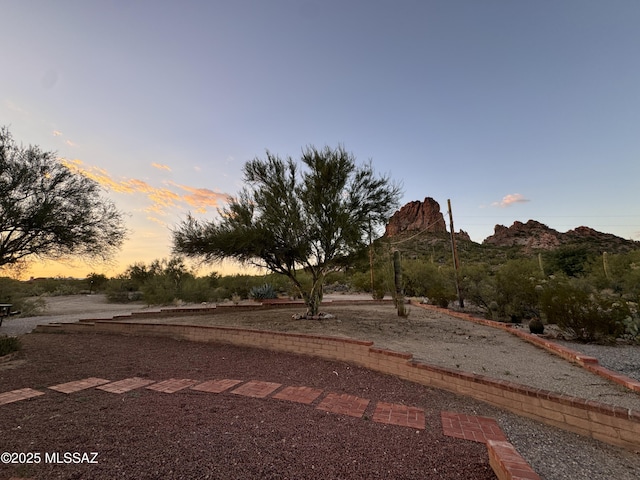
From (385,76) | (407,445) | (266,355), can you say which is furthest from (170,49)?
(407,445)

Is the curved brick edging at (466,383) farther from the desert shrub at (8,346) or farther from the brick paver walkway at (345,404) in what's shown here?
the desert shrub at (8,346)

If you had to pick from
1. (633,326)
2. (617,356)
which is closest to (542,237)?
(633,326)

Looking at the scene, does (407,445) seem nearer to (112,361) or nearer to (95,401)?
(95,401)

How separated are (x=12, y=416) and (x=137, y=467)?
2.26 metres

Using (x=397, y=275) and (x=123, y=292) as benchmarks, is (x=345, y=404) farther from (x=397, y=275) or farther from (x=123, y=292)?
(x=123, y=292)

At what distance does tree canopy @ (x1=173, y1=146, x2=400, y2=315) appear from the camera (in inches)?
365

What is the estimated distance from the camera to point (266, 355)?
21.0ft

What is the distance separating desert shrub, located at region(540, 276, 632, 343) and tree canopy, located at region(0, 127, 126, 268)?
46.0 ft

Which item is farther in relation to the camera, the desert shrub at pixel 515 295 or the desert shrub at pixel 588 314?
the desert shrub at pixel 515 295

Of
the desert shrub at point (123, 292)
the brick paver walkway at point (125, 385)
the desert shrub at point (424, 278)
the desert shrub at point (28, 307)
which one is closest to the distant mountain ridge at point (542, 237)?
the desert shrub at point (424, 278)

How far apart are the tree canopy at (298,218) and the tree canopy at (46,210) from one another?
2645 mm

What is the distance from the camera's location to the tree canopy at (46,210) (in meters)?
8.49

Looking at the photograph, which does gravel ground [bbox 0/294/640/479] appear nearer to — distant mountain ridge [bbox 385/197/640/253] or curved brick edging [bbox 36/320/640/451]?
curved brick edging [bbox 36/320/640/451]

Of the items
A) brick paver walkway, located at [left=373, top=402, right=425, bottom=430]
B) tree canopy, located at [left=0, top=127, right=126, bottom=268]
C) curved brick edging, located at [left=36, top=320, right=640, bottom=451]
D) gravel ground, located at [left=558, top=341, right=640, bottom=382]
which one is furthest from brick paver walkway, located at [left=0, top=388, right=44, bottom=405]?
gravel ground, located at [left=558, top=341, right=640, bottom=382]
